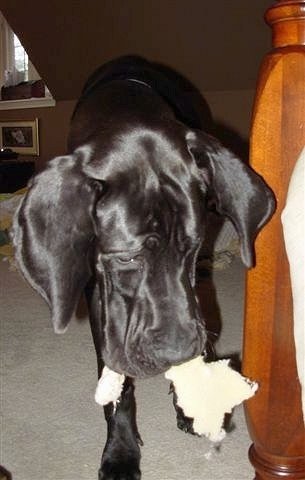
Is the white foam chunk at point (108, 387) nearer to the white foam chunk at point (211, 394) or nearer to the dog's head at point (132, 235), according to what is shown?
the dog's head at point (132, 235)

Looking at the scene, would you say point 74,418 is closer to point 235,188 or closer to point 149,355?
point 149,355

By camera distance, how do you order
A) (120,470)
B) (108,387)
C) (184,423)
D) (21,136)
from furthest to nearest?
(21,136), (184,423), (120,470), (108,387)

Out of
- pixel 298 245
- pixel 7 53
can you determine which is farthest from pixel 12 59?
pixel 298 245

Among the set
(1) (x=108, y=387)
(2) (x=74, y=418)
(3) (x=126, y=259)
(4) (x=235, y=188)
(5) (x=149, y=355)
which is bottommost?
(2) (x=74, y=418)

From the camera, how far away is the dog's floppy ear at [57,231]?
3.16 ft

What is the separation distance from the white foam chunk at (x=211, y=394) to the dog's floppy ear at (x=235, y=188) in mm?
163

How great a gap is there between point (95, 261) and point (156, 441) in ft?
1.50

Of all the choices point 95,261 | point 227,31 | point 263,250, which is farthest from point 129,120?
point 227,31

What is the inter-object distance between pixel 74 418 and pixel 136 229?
585 mm

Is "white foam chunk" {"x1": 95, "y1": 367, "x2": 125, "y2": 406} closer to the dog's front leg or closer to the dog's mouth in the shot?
the dog's mouth

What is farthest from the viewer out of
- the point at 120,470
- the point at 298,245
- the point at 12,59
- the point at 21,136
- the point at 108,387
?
the point at 12,59

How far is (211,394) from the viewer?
34.9 inches

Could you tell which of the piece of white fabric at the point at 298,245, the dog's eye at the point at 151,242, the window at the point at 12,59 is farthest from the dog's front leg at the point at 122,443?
the window at the point at 12,59

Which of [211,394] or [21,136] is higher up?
[211,394]
